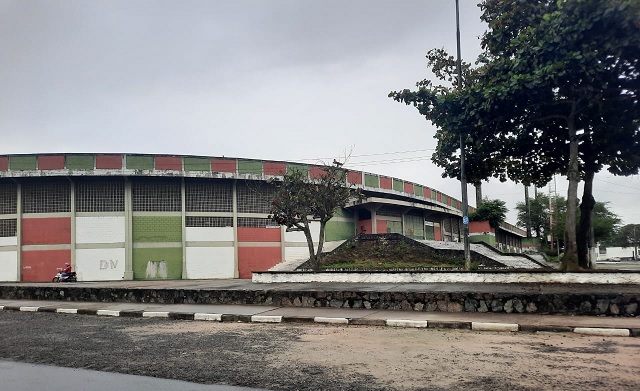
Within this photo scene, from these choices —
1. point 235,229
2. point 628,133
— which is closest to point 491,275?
point 628,133

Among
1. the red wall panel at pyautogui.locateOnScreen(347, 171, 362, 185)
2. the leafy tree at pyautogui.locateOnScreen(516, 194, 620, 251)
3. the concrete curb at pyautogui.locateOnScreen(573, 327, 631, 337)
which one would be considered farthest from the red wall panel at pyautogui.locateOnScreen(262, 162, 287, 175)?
the leafy tree at pyautogui.locateOnScreen(516, 194, 620, 251)

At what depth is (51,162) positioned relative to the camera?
2984 centimetres

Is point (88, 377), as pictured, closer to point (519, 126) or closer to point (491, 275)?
point (491, 275)

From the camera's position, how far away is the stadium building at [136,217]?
1191 inches

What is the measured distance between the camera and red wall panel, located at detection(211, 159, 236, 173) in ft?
105

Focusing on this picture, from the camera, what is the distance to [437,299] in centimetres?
1155

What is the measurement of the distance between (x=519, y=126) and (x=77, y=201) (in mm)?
25731

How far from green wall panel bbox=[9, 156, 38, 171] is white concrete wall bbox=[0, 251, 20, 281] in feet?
16.8

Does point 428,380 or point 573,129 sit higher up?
point 573,129

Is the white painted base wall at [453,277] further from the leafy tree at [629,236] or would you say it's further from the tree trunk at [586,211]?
the leafy tree at [629,236]

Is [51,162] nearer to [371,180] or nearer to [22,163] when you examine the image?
[22,163]

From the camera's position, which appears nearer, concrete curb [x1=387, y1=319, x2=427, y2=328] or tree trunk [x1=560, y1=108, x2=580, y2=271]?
concrete curb [x1=387, y1=319, x2=427, y2=328]

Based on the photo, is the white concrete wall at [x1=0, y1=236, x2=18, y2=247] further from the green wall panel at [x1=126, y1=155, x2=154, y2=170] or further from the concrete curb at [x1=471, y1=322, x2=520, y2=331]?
the concrete curb at [x1=471, y1=322, x2=520, y2=331]

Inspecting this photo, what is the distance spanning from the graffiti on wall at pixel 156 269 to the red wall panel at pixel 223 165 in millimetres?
6700
